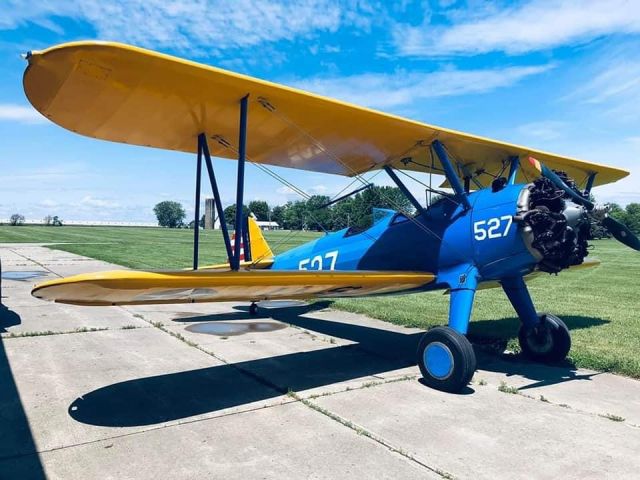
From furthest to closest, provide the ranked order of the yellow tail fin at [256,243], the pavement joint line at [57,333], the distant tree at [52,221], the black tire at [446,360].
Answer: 1. the distant tree at [52,221]
2. the yellow tail fin at [256,243]
3. the pavement joint line at [57,333]
4. the black tire at [446,360]

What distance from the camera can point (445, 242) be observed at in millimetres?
5699

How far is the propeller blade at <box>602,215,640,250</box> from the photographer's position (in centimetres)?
527

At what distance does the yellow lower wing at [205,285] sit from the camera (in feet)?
11.5

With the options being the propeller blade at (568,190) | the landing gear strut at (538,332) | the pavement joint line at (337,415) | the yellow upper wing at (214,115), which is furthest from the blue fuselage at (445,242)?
the pavement joint line at (337,415)

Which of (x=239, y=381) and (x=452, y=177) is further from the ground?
(x=452, y=177)

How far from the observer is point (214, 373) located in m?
5.14

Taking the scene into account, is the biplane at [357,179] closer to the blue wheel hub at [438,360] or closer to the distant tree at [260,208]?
the blue wheel hub at [438,360]

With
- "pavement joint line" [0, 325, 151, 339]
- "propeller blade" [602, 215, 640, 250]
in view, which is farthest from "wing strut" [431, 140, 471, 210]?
"pavement joint line" [0, 325, 151, 339]

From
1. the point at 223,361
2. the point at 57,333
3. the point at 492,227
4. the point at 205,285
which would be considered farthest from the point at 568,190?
the point at 57,333

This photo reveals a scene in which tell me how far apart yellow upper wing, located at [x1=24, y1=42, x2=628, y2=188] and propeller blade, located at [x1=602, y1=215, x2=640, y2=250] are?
1.80 m

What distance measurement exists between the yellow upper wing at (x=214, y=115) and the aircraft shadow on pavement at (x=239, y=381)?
2573 mm

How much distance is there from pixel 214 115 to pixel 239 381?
2775 millimetres

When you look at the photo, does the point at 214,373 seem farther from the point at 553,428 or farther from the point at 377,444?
the point at 553,428

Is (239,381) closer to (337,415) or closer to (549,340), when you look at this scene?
(337,415)
